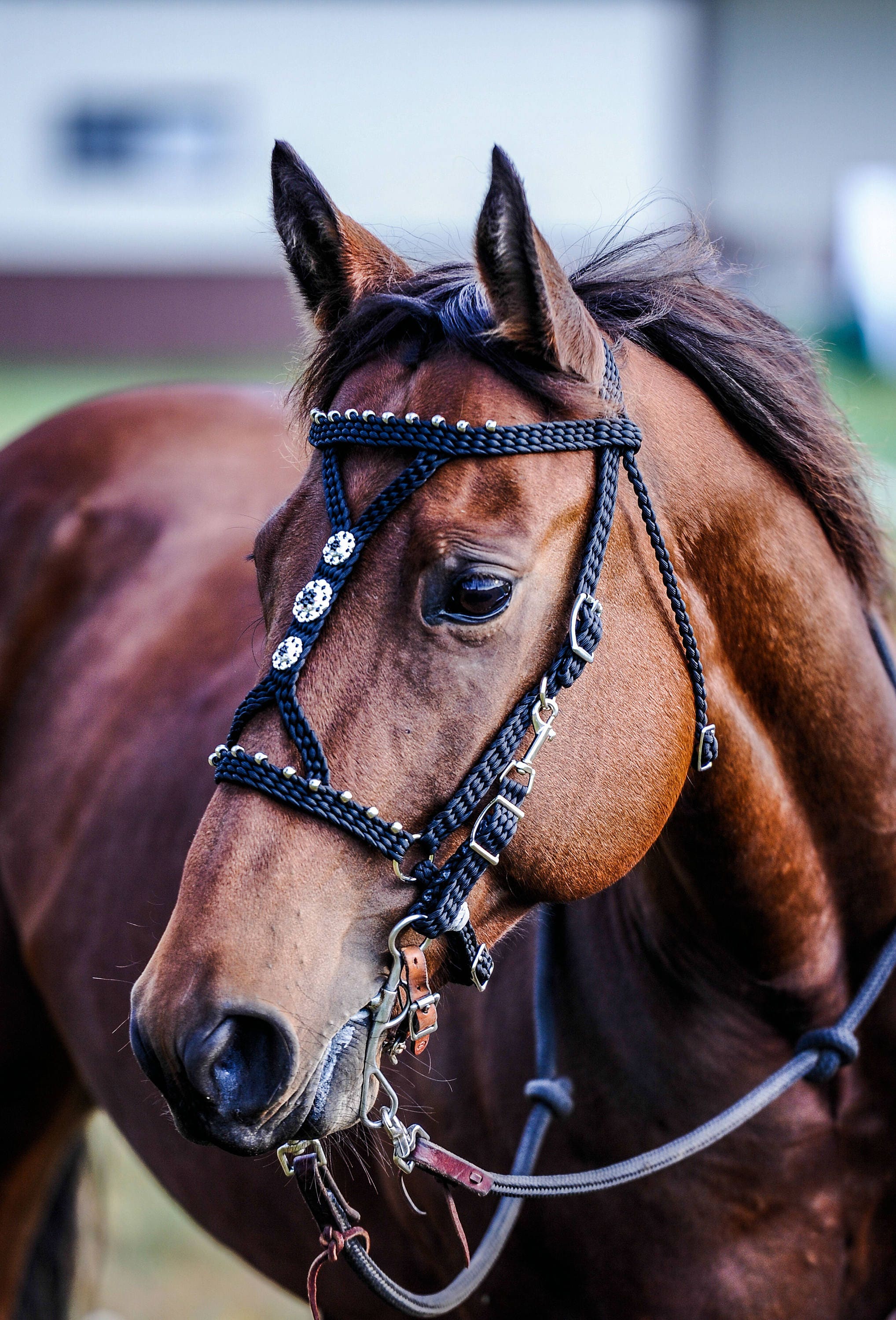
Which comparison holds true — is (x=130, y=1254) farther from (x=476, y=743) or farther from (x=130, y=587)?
(x=476, y=743)

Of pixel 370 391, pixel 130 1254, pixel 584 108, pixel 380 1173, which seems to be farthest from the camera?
pixel 584 108

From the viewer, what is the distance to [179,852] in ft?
8.32

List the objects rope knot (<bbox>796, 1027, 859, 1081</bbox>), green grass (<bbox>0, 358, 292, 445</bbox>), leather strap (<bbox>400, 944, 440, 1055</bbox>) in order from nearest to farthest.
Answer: leather strap (<bbox>400, 944, 440, 1055</bbox>) < rope knot (<bbox>796, 1027, 859, 1081</bbox>) < green grass (<bbox>0, 358, 292, 445</bbox>)

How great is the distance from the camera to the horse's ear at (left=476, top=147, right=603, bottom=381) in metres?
1.46

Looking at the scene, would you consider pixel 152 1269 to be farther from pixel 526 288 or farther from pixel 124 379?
pixel 124 379

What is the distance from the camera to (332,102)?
2103cm

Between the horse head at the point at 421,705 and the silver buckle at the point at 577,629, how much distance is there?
20 millimetres

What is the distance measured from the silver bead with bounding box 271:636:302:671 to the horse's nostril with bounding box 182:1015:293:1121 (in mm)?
399

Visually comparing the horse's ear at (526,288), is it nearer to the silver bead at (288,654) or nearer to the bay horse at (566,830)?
the bay horse at (566,830)

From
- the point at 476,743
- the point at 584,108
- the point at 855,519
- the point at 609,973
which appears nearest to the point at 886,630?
the point at 855,519

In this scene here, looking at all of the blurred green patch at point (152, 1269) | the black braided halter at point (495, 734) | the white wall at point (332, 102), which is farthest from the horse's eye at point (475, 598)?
the white wall at point (332, 102)

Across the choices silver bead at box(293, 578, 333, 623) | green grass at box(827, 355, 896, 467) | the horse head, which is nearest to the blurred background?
green grass at box(827, 355, 896, 467)

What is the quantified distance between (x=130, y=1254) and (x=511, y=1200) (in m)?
2.50

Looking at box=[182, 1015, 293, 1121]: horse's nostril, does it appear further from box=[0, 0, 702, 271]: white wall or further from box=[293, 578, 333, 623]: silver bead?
box=[0, 0, 702, 271]: white wall
